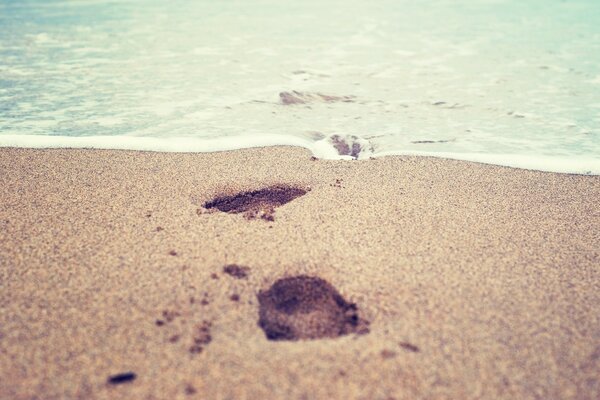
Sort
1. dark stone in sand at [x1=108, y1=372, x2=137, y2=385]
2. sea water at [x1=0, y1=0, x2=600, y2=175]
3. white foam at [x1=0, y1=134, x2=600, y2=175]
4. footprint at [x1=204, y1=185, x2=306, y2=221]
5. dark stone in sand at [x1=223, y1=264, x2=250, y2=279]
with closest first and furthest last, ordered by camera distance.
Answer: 1. dark stone in sand at [x1=108, y1=372, x2=137, y2=385]
2. dark stone in sand at [x1=223, y1=264, x2=250, y2=279]
3. footprint at [x1=204, y1=185, x2=306, y2=221]
4. white foam at [x1=0, y1=134, x2=600, y2=175]
5. sea water at [x1=0, y1=0, x2=600, y2=175]

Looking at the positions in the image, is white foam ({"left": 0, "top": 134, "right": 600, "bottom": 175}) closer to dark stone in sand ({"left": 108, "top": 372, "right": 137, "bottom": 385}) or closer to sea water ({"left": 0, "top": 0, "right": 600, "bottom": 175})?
sea water ({"left": 0, "top": 0, "right": 600, "bottom": 175})

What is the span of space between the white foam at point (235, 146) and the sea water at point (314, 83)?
16 mm

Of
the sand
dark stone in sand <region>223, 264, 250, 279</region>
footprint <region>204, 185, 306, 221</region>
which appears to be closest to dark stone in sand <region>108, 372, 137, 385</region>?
the sand

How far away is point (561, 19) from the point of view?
9.73 meters

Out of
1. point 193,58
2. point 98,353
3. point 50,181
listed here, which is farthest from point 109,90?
point 98,353

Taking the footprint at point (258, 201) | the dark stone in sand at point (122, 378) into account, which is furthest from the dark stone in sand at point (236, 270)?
the dark stone in sand at point (122, 378)

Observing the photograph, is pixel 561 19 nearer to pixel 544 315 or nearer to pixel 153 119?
pixel 153 119

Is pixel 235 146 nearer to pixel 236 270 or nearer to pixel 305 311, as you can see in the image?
pixel 236 270

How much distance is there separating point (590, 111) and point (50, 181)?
475 cm

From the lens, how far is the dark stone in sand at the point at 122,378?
A: 1610mm

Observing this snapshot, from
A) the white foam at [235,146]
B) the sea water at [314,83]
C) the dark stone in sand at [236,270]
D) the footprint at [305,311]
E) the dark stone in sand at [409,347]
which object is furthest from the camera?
the sea water at [314,83]

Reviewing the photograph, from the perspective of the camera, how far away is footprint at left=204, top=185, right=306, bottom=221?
8.94 feet

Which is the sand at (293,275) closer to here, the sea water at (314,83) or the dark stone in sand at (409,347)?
the dark stone in sand at (409,347)

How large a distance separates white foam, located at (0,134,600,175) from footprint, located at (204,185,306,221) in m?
0.75
